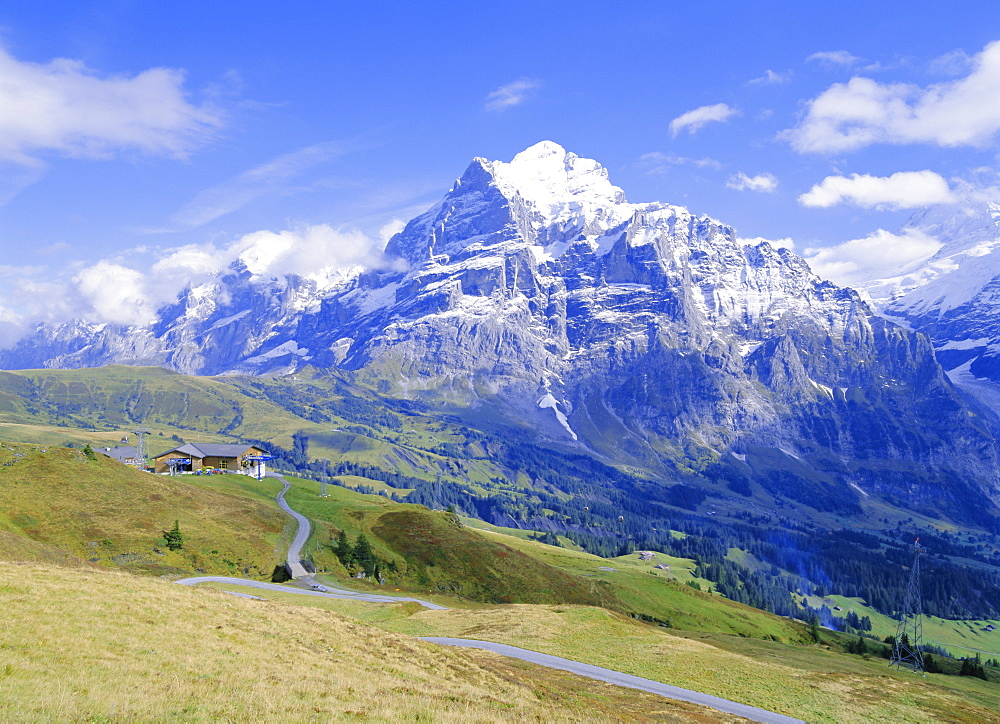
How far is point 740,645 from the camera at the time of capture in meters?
89.9

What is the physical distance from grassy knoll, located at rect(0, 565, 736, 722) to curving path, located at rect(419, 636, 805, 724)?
3.46 metres

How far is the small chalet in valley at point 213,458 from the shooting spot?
179 m

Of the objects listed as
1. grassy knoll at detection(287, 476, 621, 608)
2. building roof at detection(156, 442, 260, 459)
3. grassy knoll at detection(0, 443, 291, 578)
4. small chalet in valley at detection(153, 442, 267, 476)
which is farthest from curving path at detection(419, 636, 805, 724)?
building roof at detection(156, 442, 260, 459)

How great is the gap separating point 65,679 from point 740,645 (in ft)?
272

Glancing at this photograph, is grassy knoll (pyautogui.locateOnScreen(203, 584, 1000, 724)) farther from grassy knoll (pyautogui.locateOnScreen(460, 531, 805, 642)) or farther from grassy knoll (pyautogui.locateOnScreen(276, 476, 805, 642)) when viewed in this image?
grassy knoll (pyautogui.locateOnScreen(460, 531, 805, 642))

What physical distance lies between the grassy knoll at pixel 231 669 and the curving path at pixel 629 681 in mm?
3462

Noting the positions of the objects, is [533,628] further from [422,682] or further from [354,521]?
[354,521]

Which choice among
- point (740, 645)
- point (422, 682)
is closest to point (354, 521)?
point (740, 645)

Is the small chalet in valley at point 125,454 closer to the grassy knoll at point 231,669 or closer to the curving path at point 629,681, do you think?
the grassy knoll at point 231,669

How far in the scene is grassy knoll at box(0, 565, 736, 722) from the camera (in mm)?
26984

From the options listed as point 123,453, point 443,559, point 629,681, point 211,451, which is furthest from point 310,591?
point 123,453

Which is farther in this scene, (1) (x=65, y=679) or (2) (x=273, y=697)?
(2) (x=273, y=697)

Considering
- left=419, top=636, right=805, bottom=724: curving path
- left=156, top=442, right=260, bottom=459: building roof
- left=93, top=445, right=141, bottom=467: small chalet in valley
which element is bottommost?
left=419, top=636, right=805, bottom=724: curving path

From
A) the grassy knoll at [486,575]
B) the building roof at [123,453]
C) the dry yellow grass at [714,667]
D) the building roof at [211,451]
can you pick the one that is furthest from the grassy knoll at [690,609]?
the building roof at [123,453]
